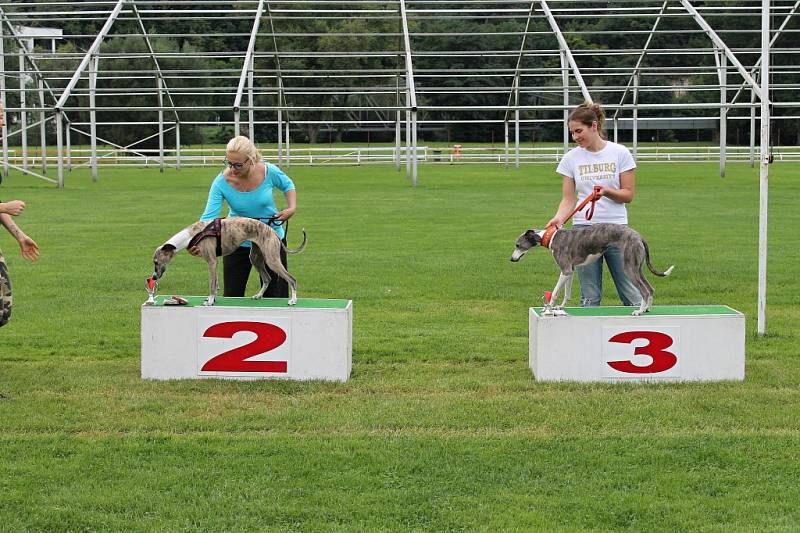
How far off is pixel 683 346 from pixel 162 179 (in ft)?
99.6

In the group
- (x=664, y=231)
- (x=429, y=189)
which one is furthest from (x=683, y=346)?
(x=429, y=189)

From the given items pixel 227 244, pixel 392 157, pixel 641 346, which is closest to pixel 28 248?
pixel 227 244

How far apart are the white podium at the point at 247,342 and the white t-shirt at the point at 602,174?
193cm

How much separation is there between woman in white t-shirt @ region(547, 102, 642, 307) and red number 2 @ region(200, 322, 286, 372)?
83.4 inches

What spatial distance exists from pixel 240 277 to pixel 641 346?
10.5ft

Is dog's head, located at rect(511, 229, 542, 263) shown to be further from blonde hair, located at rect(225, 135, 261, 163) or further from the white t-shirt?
blonde hair, located at rect(225, 135, 261, 163)

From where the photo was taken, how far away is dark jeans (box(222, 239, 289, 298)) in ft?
28.0

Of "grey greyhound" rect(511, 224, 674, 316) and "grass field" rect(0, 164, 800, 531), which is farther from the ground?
"grey greyhound" rect(511, 224, 674, 316)

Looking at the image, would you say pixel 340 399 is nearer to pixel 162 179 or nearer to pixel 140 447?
pixel 140 447

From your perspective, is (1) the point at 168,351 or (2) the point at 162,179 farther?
(2) the point at 162,179

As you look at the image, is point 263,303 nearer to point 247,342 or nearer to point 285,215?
point 247,342

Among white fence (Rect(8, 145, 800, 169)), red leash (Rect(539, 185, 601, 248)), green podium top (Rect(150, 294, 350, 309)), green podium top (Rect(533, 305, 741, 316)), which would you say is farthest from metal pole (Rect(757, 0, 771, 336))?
white fence (Rect(8, 145, 800, 169))

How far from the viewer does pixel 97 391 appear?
7496 mm

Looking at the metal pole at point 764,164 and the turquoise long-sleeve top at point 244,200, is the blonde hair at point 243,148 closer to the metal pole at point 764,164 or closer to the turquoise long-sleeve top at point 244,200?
the turquoise long-sleeve top at point 244,200
